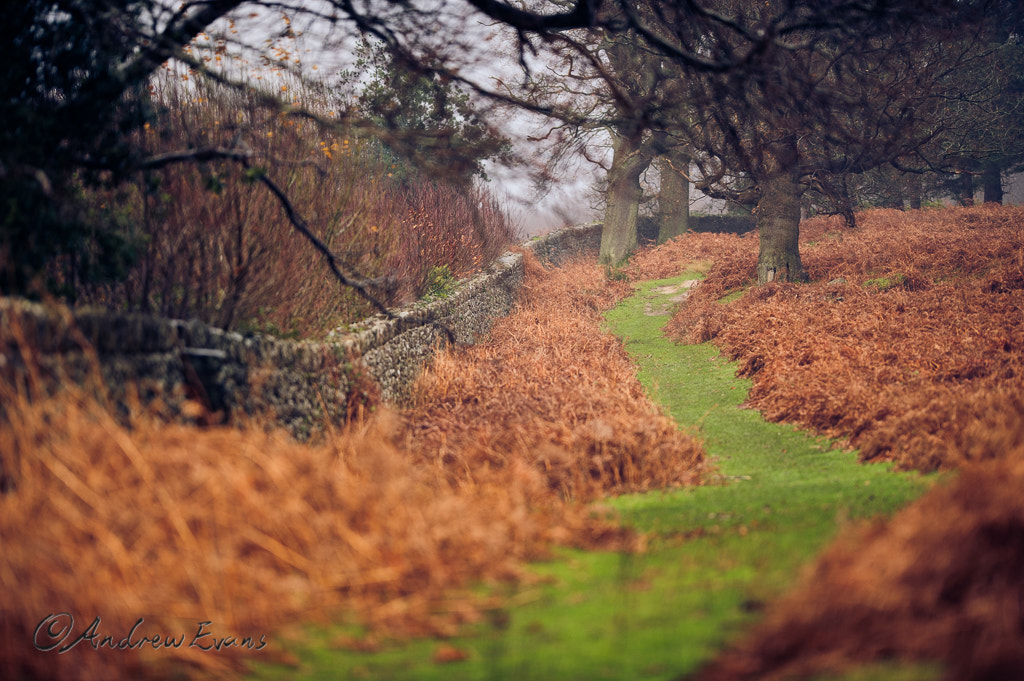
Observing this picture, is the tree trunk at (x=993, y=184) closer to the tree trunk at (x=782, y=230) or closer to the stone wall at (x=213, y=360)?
→ the tree trunk at (x=782, y=230)

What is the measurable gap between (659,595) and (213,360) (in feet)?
11.2

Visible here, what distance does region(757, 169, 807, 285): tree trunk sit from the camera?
14516 millimetres

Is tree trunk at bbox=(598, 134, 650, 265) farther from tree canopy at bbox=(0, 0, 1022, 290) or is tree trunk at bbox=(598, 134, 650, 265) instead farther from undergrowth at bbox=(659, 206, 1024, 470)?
tree canopy at bbox=(0, 0, 1022, 290)

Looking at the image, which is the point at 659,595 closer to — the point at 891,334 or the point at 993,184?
the point at 891,334

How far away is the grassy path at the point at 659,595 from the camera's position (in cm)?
270

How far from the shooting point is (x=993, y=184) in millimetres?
28609

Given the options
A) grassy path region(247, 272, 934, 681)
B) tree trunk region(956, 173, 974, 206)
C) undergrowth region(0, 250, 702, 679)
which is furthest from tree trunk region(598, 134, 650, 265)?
undergrowth region(0, 250, 702, 679)

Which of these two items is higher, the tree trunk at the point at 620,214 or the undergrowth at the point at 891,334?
the tree trunk at the point at 620,214

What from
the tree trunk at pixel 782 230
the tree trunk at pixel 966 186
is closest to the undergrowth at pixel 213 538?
the tree trunk at pixel 782 230

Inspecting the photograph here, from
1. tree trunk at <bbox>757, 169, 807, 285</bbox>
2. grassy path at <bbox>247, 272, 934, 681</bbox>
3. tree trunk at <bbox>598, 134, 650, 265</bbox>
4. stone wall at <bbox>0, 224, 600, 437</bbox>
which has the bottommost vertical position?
grassy path at <bbox>247, 272, 934, 681</bbox>

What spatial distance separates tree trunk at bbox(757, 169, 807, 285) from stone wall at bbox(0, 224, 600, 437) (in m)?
8.51

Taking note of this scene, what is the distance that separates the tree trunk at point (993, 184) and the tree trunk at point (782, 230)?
18061 millimetres

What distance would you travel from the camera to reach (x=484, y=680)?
8.61ft

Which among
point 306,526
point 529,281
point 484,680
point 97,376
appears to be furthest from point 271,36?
point 529,281
